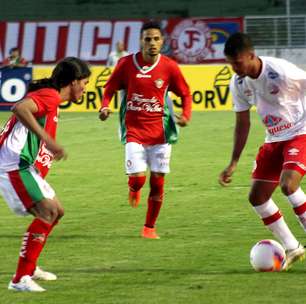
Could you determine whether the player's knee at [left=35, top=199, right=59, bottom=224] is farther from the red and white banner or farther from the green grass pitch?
the red and white banner

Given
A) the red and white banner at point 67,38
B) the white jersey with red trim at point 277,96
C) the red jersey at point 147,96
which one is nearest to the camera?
the white jersey with red trim at point 277,96

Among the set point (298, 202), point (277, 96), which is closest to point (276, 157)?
point (298, 202)

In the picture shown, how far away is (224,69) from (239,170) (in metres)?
11.5

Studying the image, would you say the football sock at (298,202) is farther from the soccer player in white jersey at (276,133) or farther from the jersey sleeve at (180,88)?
the jersey sleeve at (180,88)

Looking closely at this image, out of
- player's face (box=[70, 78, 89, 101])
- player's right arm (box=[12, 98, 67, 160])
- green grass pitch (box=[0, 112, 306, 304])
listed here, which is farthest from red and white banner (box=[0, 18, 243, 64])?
player's right arm (box=[12, 98, 67, 160])

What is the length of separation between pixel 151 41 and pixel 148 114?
78 cm

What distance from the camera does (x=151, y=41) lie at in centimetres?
1144

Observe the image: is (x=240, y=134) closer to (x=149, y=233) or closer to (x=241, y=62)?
(x=241, y=62)

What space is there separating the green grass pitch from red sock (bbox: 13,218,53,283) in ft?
0.59

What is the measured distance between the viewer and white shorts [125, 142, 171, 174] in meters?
11.6

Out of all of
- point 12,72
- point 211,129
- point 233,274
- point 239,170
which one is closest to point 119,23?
point 12,72

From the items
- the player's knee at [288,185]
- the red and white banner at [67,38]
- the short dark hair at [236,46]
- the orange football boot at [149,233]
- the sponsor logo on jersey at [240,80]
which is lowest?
the player's knee at [288,185]

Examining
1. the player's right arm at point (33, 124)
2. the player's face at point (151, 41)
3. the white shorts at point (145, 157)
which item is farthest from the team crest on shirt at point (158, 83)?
the player's right arm at point (33, 124)

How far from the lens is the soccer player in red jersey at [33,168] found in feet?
27.5
